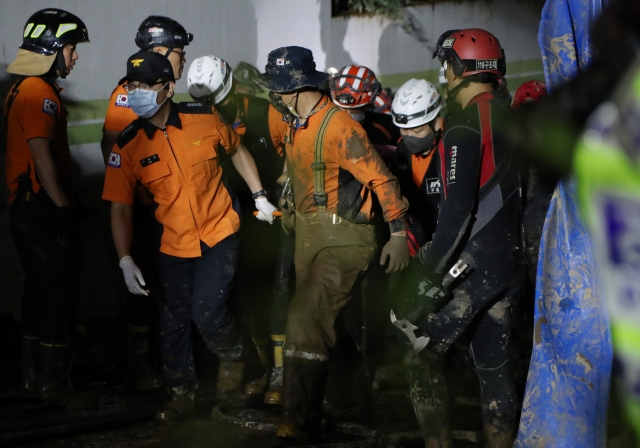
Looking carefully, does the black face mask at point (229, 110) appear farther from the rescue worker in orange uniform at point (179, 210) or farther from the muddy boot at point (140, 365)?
the muddy boot at point (140, 365)

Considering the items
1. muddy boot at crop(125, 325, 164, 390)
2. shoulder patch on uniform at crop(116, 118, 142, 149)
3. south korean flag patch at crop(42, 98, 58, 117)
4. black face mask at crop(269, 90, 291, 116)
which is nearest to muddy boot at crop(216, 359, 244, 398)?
muddy boot at crop(125, 325, 164, 390)

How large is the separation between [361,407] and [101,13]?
403cm

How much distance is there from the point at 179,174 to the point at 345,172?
1.06 meters

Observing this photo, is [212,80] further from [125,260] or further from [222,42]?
[222,42]

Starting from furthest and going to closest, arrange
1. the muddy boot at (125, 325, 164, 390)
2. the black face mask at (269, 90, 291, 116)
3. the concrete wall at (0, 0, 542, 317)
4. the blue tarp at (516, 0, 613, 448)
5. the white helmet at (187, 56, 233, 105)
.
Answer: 1. the concrete wall at (0, 0, 542, 317)
2. the white helmet at (187, 56, 233, 105)
3. the muddy boot at (125, 325, 164, 390)
4. the black face mask at (269, 90, 291, 116)
5. the blue tarp at (516, 0, 613, 448)

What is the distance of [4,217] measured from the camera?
6648mm

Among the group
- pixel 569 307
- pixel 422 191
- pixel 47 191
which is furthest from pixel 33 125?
pixel 569 307

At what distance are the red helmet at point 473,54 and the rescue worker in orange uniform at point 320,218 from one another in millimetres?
706

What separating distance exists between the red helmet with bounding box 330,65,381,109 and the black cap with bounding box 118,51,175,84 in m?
1.71

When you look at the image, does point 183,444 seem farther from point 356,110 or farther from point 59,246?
point 356,110

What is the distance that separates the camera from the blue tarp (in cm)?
358

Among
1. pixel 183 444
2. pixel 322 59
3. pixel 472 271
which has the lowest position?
pixel 183 444

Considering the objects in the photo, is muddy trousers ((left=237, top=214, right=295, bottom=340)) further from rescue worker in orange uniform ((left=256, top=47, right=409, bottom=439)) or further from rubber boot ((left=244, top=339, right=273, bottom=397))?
rescue worker in orange uniform ((left=256, top=47, right=409, bottom=439))

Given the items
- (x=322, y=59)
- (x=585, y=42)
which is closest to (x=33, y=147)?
(x=585, y=42)
